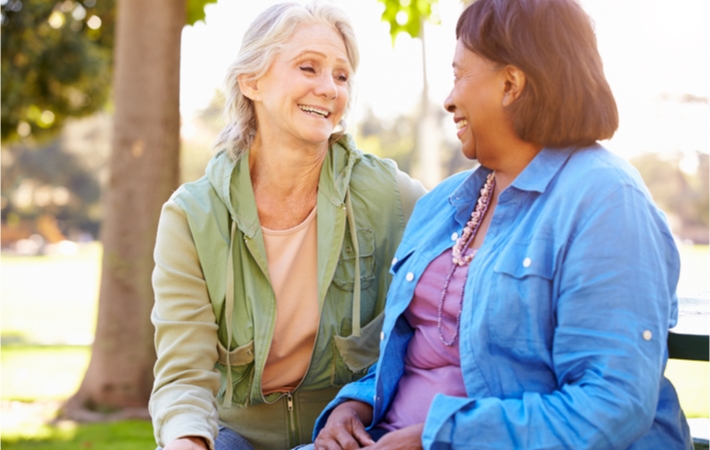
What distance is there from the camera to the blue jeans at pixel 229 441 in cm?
279

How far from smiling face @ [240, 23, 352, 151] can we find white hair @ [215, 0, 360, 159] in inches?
1.1

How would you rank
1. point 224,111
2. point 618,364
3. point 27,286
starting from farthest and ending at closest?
point 27,286 < point 224,111 < point 618,364

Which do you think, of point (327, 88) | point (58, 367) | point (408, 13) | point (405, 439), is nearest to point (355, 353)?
point (405, 439)

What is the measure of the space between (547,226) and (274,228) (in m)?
1.19

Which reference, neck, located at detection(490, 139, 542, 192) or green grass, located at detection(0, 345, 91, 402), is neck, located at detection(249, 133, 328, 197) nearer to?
neck, located at detection(490, 139, 542, 192)

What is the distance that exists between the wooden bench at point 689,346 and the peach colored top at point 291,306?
1.17 metres

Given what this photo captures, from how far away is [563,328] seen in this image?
1.86 meters

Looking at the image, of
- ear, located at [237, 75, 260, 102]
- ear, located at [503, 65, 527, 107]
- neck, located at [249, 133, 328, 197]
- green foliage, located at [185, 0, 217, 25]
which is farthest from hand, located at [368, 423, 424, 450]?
green foliage, located at [185, 0, 217, 25]

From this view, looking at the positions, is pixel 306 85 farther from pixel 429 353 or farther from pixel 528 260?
pixel 528 260

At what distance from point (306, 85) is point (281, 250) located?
0.58 meters

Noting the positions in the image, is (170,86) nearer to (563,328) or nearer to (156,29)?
(156,29)

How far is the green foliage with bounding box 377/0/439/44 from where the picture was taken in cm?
606

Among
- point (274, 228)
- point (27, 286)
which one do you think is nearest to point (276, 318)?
point (274, 228)

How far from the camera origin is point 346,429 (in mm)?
2350
